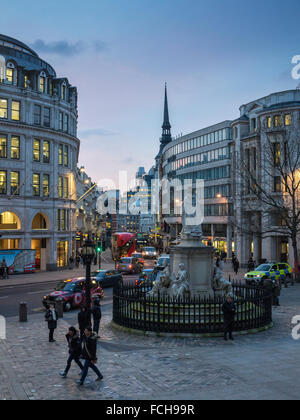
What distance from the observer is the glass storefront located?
2040 inches

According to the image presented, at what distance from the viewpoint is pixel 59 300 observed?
76.0ft

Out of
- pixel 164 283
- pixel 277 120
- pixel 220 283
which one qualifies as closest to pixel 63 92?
pixel 277 120

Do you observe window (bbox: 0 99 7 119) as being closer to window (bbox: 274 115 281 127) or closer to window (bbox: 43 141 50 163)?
window (bbox: 43 141 50 163)

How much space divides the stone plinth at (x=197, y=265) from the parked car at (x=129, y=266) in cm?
2758

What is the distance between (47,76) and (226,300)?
135 ft

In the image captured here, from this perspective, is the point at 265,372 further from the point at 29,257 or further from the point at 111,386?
the point at 29,257

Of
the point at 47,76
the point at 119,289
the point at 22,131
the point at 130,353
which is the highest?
the point at 47,76

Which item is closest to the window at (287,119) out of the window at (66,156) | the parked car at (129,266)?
the parked car at (129,266)

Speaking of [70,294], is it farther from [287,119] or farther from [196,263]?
[287,119]

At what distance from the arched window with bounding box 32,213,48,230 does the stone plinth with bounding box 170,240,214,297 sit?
110ft

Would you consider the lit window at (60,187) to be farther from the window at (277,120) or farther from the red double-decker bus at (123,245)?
the window at (277,120)

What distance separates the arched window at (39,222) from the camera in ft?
165

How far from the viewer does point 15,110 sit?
47.0 metres
